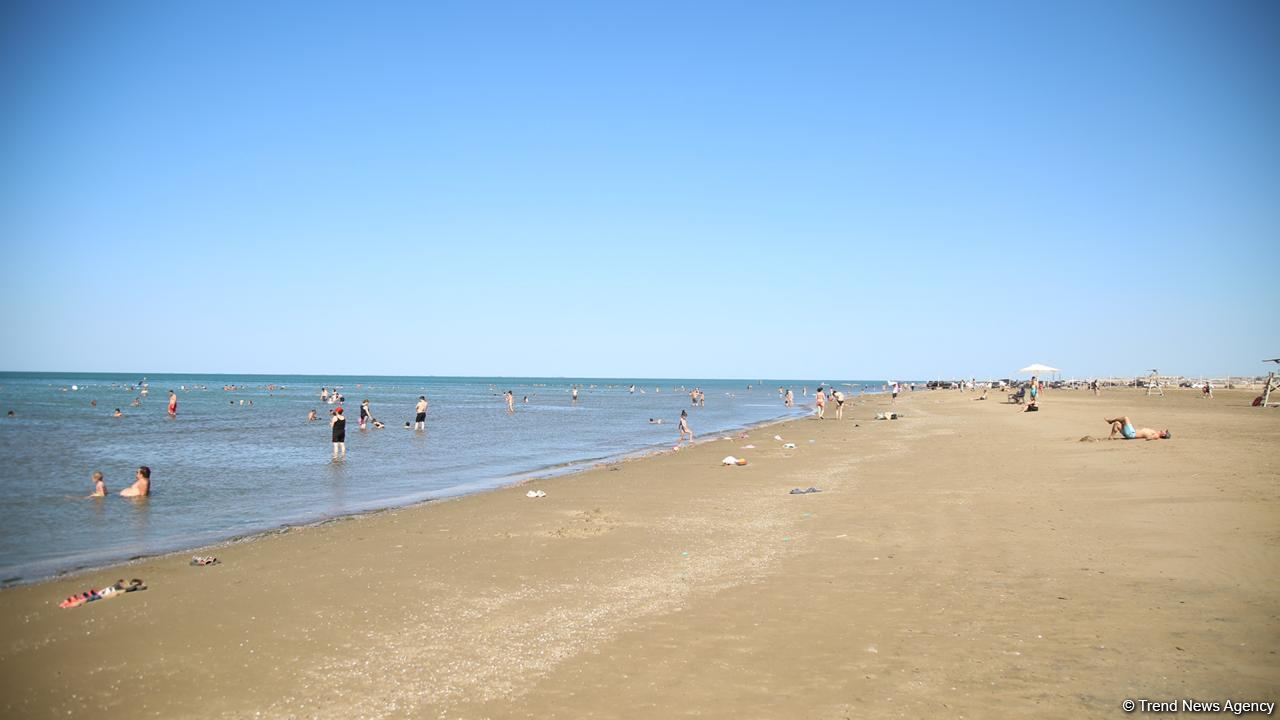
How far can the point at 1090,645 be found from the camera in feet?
20.4

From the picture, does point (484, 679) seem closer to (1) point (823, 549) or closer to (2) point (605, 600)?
(2) point (605, 600)

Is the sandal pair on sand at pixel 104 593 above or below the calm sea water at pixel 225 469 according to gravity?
above

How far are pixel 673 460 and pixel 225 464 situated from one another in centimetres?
1502

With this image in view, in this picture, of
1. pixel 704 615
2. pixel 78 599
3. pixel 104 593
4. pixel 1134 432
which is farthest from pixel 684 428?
pixel 78 599

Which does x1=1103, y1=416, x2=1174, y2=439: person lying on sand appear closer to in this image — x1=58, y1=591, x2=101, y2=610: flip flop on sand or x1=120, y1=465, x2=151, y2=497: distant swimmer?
x1=58, y1=591, x2=101, y2=610: flip flop on sand

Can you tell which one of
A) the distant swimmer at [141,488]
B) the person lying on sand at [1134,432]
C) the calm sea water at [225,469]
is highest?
the person lying on sand at [1134,432]

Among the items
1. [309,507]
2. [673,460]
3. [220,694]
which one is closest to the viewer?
[220,694]

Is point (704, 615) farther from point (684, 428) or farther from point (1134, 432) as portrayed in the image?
point (684, 428)

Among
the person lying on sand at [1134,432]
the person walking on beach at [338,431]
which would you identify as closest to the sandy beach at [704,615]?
the person lying on sand at [1134,432]

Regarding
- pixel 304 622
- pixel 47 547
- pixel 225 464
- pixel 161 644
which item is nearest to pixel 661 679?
pixel 304 622

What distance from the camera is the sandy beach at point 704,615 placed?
5.59 metres

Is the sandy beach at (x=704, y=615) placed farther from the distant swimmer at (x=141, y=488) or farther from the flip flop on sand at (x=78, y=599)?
the distant swimmer at (x=141, y=488)

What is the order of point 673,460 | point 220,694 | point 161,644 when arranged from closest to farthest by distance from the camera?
point 220,694 → point 161,644 → point 673,460

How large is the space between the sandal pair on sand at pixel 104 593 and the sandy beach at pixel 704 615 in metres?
0.18
